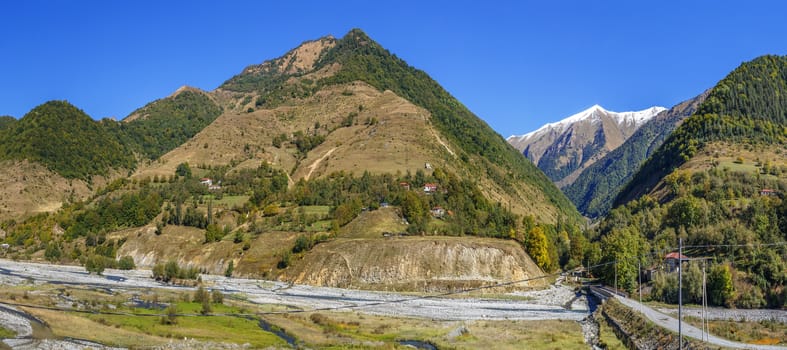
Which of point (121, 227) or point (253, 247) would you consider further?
point (121, 227)

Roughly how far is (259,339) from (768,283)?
7877cm

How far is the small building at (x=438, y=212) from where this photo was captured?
532ft

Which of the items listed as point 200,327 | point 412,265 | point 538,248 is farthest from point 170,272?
point 538,248

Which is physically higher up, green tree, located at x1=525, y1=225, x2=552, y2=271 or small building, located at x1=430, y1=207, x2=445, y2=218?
small building, located at x1=430, y1=207, x2=445, y2=218

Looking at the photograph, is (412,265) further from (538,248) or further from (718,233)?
(718,233)

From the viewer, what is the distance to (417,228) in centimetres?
14625

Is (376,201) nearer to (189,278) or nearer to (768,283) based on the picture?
(189,278)

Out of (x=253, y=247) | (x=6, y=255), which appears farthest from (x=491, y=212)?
(x=6, y=255)

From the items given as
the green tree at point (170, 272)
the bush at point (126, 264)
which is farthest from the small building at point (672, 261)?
the bush at point (126, 264)

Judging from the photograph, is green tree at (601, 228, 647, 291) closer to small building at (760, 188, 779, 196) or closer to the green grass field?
small building at (760, 188, 779, 196)

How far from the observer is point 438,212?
163750 mm

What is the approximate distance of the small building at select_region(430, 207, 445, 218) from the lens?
16212 centimetres

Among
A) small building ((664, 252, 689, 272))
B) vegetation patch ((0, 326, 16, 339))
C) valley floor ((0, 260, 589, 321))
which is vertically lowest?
vegetation patch ((0, 326, 16, 339))

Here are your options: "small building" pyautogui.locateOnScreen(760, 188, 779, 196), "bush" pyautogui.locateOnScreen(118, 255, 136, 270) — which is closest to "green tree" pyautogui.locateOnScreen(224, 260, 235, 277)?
"bush" pyautogui.locateOnScreen(118, 255, 136, 270)
